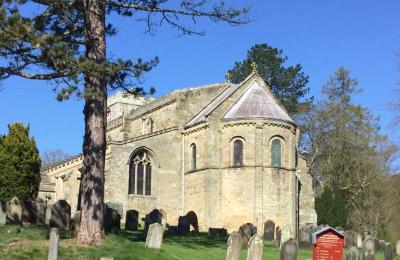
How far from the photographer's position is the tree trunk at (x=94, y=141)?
14.1 m

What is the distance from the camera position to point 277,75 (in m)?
51.1

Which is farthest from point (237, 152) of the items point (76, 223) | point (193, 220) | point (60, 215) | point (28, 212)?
point (76, 223)

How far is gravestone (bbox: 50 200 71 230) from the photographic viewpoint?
696 inches

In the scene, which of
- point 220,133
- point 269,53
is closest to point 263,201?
point 220,133

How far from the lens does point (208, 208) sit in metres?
31.5

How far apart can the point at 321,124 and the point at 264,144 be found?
15.2 meters

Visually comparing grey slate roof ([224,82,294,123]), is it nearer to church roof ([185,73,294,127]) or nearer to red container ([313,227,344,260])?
church roof ([185,73,294,127])

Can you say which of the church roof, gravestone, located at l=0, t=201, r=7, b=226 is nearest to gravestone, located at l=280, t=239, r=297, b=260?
gravestone, located at l=0, t=201, r=7, b=226

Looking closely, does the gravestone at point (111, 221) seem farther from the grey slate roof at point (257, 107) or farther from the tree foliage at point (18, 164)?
the grey slate roof at point (257, 107)

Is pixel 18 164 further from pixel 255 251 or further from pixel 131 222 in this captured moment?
pixel 255 251

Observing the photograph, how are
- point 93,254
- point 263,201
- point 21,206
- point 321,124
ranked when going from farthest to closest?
point 321,124 < point 263,201 < point 21,206 < point 93,254

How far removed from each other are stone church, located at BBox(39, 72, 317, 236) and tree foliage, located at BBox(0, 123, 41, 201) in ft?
17.3

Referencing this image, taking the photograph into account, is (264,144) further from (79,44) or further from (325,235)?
(79,44)

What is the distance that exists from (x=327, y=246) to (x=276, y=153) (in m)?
16.7
